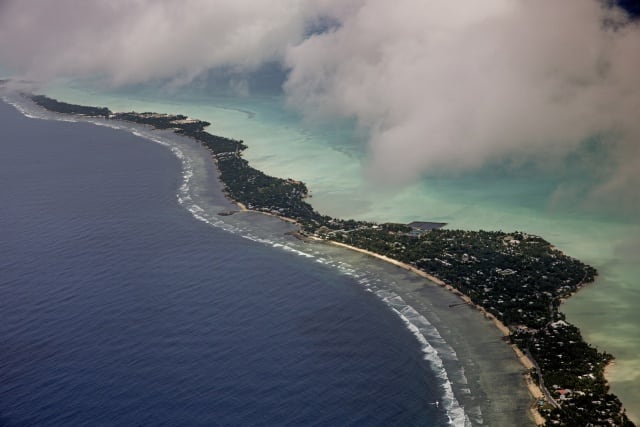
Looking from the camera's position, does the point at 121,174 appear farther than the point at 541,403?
Yes

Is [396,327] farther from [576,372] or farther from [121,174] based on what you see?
[121,174]

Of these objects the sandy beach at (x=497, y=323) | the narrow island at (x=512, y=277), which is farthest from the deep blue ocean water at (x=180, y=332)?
the narrow island at (x=512, y=277)

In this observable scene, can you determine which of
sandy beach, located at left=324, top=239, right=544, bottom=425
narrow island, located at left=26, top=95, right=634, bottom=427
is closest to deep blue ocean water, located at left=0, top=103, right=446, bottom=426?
sandy beach, located at left=324, top=239, right=544, bottom=425

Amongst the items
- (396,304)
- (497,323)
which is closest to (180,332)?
(396,304)

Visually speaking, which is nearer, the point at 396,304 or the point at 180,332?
the point at 180,332

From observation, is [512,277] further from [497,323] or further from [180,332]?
[180,332]

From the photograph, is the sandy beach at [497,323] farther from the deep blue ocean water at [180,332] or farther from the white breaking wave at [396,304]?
the deep blue ocean water at [180,332]

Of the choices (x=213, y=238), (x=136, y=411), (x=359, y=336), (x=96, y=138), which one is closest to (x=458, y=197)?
(x=213, y=238)
